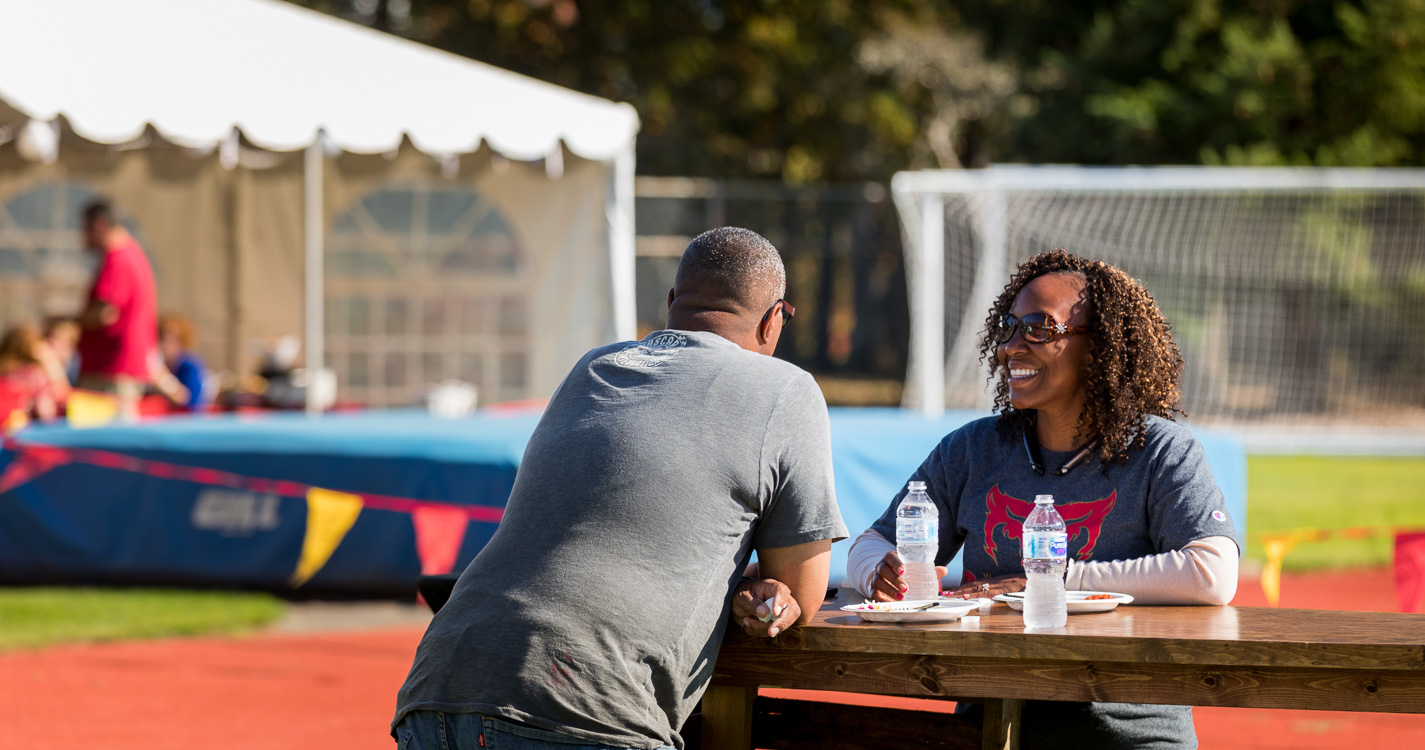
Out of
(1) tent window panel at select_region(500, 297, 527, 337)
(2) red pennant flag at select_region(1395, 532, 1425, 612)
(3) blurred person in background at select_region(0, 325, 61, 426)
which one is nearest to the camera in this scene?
(2) red pennant flag at select_region(1395, 532, 1425, 612)

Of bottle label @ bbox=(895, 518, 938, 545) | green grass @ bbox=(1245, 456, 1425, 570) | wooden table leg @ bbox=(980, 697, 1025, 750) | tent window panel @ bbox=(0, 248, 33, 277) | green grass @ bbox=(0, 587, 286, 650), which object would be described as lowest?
green grass @ bbox=(0, 587, 286, 650)

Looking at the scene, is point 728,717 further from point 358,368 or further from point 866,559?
point 358,368

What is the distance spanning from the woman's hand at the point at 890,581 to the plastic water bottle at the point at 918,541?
0.05 meters

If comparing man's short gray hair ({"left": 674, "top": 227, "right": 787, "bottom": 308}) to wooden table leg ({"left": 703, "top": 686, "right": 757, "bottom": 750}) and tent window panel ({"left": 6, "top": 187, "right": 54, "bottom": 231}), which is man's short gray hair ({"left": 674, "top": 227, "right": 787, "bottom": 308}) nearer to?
wooden table leg ({"left": 703, "top": 686, "right": 757, "bottom": 750})

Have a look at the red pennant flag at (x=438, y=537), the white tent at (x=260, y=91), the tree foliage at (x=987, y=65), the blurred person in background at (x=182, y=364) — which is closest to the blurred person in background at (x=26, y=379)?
the blurred person in background at (x=182, y=364)

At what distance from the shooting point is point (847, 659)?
2748mm

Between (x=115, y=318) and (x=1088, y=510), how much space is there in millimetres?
8359

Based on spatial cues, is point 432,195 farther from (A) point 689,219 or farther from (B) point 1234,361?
(B) point 1234,361

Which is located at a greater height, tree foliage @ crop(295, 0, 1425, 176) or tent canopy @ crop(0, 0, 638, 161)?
tree foliage @ crop(295, 0, 1425, 176)

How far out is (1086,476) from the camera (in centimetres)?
326

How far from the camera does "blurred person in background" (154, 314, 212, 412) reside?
12.0 metres

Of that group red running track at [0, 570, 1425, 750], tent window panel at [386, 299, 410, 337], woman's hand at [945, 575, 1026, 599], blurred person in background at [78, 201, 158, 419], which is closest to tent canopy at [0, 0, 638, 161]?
blurred person in background at [78, 201, 158, 419]

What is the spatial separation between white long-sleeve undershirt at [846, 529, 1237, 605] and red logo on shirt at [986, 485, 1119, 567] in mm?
130

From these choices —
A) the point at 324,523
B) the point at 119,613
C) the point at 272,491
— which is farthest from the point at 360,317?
the point at 324,523
